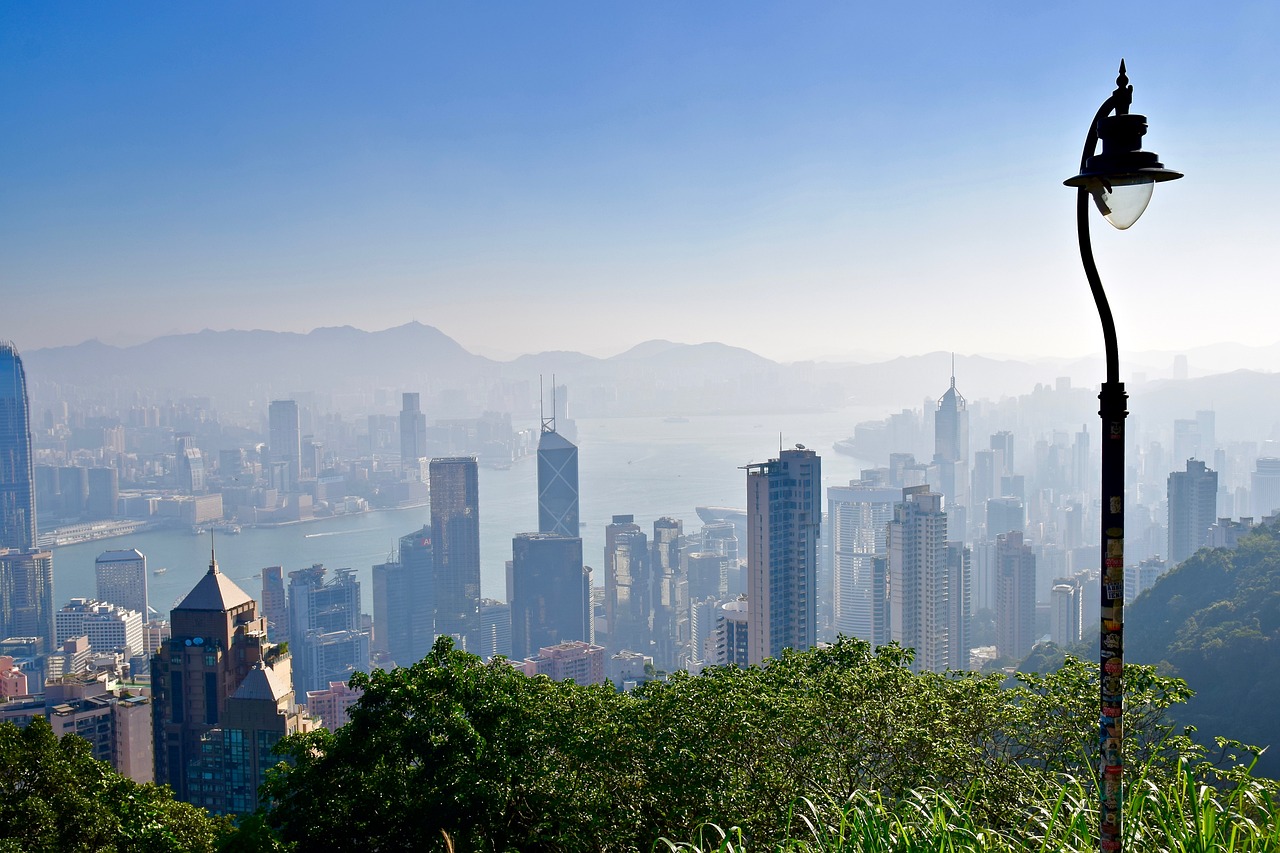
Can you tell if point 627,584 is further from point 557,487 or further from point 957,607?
point 957,607

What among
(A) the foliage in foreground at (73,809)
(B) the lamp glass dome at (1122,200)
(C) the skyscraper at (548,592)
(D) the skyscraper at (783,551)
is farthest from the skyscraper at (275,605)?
(B) the lamp glass dome at (1122,200)

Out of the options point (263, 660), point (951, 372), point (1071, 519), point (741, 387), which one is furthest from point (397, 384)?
point (263, 660)

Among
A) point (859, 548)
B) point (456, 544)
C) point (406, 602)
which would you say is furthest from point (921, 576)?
point (406, 602)

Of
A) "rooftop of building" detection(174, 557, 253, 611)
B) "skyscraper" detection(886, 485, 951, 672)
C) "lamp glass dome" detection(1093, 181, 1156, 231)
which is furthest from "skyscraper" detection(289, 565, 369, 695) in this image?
"lamp glass dome" detection(1093, 181, 1156, 231)

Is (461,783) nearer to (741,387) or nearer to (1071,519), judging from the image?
(1071,519)

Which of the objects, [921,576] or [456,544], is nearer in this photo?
[921,576]

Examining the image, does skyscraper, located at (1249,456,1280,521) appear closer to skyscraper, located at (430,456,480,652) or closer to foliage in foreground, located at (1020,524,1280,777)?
foliage in foreground, located at (1020,524,1280,777)
